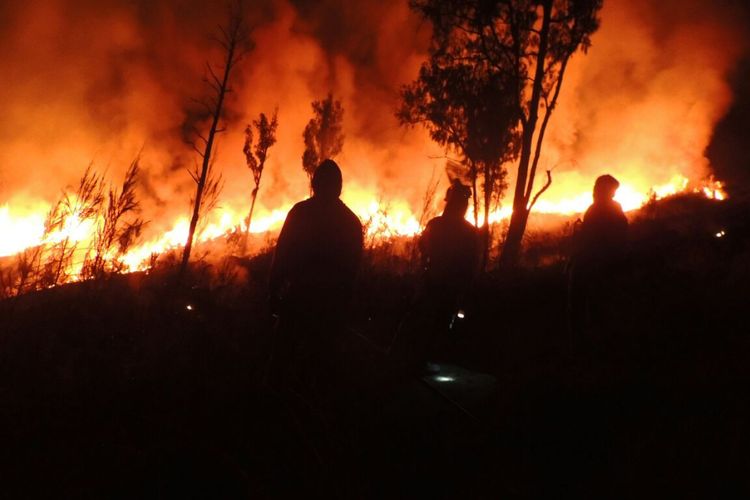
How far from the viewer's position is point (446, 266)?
5.04 meters

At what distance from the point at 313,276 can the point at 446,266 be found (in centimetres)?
223

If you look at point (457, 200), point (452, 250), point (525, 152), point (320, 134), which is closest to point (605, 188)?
point (457, 200)

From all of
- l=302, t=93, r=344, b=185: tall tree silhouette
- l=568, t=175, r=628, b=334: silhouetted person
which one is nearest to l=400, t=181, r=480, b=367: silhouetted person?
l=568, t=175, r=628, b=334: silhouetted person

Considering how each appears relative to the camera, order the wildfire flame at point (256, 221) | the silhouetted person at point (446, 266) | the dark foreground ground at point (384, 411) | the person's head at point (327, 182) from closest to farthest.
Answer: the dark foreground ground at point (384, 411) < the person's head at point (327, 182) < the silhouetted person at point (446, 266) < the wildfire flame at point (256, 221)

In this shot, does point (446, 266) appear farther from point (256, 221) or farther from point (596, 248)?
point (256, 221)

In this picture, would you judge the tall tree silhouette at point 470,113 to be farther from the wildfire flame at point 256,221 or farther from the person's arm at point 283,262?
the person's arm at point 283,262

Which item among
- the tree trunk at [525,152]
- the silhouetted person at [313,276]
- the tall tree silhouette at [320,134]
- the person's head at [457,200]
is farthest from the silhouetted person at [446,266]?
the tall tree silhouette at [320,134]

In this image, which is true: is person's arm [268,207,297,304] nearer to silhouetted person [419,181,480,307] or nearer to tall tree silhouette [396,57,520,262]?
silhouetted person [419,181,480,307]

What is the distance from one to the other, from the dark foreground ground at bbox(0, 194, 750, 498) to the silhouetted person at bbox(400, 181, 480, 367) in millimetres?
565

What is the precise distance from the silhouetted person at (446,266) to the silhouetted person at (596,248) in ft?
4.24

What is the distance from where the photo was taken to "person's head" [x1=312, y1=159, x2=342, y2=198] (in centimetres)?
335

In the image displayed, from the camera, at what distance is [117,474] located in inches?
102

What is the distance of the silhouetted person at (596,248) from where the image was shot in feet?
16.9

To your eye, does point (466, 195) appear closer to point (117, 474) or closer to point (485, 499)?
point (485, 499)
